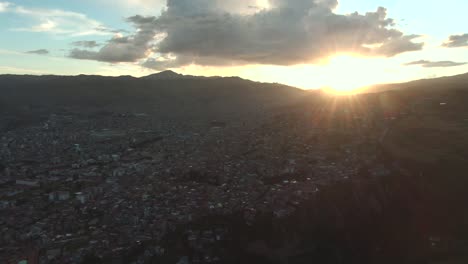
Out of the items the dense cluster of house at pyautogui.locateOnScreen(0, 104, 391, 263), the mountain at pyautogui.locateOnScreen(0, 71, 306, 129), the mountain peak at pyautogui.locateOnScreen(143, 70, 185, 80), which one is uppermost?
the mountain peak at pyautogui.locateOnScreen(143, 70, 185, 80)

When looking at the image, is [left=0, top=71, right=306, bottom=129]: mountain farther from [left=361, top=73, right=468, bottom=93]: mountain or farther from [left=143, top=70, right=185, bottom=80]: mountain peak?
[left=361, top=73, right=468, bottom=93]: mountain

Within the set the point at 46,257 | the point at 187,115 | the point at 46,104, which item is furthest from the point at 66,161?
the point at 46,104

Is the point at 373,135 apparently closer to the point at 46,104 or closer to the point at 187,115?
the point at 187,115

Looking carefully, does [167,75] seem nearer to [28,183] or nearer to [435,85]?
[435,85]

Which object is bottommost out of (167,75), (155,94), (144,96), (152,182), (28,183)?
(28,183)

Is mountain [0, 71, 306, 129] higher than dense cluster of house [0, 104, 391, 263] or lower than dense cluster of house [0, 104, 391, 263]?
higher

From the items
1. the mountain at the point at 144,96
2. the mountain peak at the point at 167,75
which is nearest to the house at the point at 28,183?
the mountain at the point at 144,96

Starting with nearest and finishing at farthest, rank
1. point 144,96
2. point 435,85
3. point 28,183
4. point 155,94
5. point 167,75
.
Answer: point 28,183, point 435,85, point 144,96, point 155,94, point 167,75

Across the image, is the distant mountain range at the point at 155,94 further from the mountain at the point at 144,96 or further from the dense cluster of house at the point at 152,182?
the dense cluster of house at the point at 152,182

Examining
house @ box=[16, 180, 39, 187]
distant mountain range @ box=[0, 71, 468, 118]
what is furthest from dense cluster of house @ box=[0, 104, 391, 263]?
distant mountain range @ box=[0, 71, 468, 118]

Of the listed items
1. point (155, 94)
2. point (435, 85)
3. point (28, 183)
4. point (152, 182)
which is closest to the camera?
point (152, 182)

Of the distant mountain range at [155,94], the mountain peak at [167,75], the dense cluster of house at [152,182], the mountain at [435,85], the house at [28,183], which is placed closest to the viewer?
the dense cluster of house at [152,182]

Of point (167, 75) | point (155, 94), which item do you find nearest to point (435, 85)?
point (155, 94)

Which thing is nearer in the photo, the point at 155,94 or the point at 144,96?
the point at 144,96
